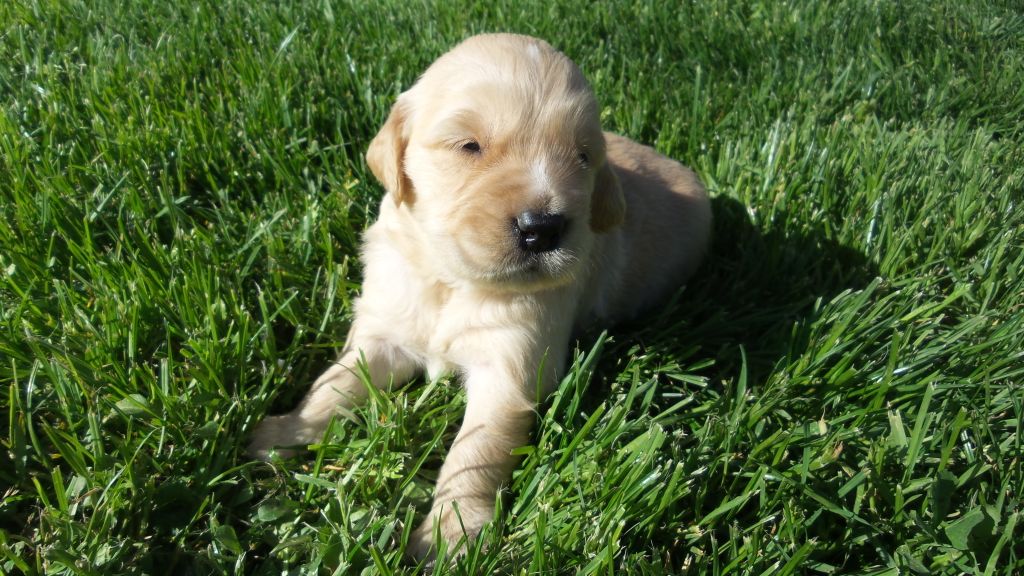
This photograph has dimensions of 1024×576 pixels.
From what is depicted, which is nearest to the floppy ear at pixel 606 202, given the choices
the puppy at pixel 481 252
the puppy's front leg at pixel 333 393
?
the puppy at pixel 481 252

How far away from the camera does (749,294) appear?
2.92m

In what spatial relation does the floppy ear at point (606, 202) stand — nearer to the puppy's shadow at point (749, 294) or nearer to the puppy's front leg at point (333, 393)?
the puppy's shadow at point (749, 294)

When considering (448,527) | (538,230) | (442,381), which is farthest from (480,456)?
(538,230)

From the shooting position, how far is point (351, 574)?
171cm

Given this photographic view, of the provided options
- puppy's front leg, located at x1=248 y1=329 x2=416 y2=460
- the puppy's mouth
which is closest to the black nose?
the puppy's mouth

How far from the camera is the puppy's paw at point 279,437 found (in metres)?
2.08

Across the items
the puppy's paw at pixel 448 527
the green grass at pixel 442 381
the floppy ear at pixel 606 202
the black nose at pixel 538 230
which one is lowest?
the puppy's paw at pixel 448 527

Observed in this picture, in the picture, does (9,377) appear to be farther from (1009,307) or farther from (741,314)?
(1009,307)

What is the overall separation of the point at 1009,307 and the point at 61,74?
4.35 m

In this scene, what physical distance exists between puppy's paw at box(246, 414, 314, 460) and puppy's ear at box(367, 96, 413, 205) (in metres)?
0.75

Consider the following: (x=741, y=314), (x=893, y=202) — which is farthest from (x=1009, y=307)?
(x=741, y=314)

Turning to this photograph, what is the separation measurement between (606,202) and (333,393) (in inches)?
42.2

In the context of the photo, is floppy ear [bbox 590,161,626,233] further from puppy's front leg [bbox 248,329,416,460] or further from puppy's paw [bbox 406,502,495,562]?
puppy's paw [bbox 406,502,495,562]

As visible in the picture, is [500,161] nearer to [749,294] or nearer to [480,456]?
[480,456]
